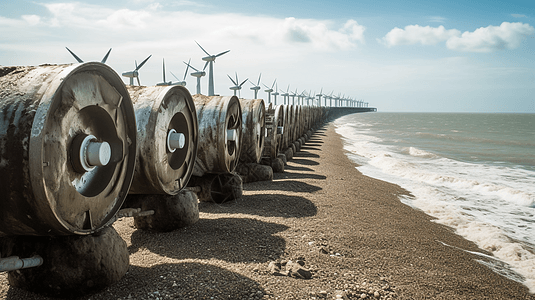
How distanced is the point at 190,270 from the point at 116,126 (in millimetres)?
1968

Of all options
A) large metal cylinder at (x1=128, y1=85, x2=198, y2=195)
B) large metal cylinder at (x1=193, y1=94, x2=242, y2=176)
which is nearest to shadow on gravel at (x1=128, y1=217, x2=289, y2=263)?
large metal cylinder at (x1=128, y1=85, x2=198, y2=195)

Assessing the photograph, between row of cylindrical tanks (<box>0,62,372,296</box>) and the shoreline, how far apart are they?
2.43ft

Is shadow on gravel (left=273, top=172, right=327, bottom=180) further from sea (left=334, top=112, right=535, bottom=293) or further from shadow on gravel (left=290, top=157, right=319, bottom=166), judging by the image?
shadow on gravel (left=290, top=157, right=319, bottom=166)

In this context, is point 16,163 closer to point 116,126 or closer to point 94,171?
point 94,171

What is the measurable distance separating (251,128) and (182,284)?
6.54 m

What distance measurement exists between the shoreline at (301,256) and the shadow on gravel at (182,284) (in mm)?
11

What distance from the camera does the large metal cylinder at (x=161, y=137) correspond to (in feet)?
16.6

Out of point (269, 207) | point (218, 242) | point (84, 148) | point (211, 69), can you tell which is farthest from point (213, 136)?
point (211, 69)

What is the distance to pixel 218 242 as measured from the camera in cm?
573

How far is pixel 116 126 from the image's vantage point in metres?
4.05

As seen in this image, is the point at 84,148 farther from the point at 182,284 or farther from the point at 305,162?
the point at 305,162

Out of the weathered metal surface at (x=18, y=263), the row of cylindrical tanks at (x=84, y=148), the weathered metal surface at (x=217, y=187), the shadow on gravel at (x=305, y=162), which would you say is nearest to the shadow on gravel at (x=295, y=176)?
the shadow on gravel at (x=305, y=162)

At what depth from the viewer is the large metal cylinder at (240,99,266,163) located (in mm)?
10344

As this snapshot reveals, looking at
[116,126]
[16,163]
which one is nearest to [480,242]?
[116,126]
